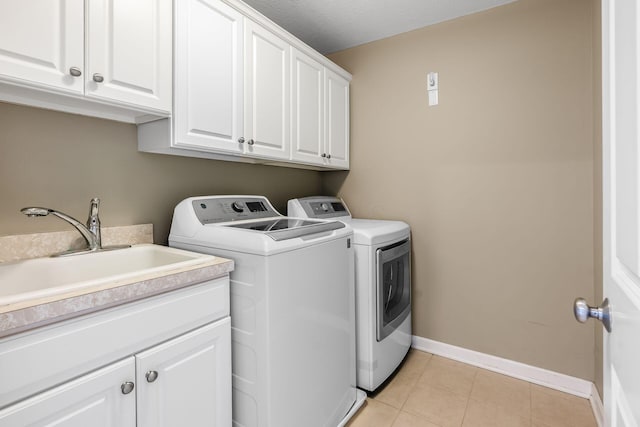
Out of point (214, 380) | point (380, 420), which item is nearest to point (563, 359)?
point (380, 420)

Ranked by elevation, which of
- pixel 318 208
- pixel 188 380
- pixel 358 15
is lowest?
pixel 188 380

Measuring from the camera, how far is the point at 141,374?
1002mm

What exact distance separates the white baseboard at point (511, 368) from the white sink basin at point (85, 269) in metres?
1.89

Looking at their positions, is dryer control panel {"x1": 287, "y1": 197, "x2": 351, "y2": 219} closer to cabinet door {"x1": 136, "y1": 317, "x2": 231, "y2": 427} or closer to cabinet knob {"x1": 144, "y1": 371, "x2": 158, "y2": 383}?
cabinet door {"x1": 136, "y1": 317, "x2": 231, "y2": 427}

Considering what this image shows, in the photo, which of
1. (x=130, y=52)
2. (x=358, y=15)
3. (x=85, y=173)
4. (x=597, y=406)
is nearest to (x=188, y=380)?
(x=85, y=173)

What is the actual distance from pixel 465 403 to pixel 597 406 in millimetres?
678

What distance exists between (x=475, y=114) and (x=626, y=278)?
1898 mm

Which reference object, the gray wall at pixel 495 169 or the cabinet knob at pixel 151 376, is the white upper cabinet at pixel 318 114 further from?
the cabinet knob at pixel 151 376

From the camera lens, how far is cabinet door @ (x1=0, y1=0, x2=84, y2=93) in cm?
97

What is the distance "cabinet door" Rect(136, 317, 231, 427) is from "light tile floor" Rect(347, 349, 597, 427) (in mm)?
842

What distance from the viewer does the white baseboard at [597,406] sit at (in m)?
1.64

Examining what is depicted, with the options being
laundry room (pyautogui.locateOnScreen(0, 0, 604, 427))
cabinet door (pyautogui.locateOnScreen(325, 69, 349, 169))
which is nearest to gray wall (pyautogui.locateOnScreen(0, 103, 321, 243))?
laundry room (pyautogui.locateOnScreen(0, 0, 604, 427))

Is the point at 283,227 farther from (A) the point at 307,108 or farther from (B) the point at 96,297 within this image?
(A) the point at 307,108

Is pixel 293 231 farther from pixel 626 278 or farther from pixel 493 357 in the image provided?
pixel 493 357
